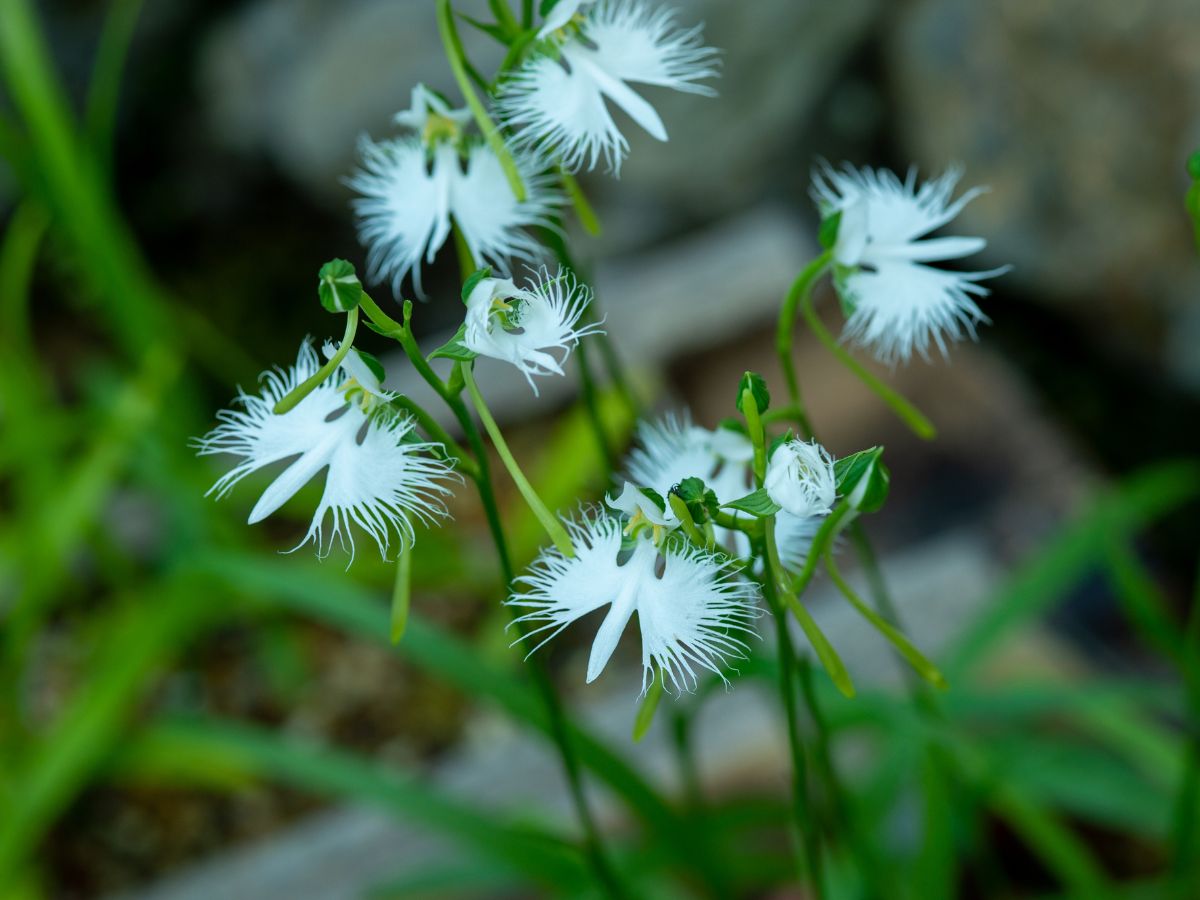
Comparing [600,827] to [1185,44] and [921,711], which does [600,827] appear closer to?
[921,711]

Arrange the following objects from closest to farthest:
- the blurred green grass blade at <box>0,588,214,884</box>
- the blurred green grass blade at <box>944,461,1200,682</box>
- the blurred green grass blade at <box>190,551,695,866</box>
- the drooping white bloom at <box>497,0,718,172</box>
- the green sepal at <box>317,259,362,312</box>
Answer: the green sepal at <box>317,259,362,312</box> → the drooping white bloom at <box>497,0,718,172</box> → the blurred green grass blade at <box>190,551,695,866</box> → the blurred green grass blade at <box>944,461,1200,682</box> → the blurred green grass blade at <box>0,588,214,884</box>

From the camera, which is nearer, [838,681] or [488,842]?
[838,681]

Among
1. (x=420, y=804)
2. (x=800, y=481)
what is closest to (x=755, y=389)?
(x=800, y=481)

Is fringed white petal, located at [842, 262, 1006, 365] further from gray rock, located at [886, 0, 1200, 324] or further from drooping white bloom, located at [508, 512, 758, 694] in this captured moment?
gray rock, located at [886, 0, 1200, 324]

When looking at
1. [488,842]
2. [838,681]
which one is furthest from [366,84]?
[838,681]

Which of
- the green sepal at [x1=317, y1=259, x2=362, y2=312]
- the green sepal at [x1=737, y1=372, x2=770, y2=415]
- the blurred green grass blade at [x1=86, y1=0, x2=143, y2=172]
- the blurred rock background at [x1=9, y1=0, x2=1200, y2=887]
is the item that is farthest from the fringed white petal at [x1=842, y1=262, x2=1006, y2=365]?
the blurred green grass blade at [x1=86, y1=0, x2=143, y2=172]

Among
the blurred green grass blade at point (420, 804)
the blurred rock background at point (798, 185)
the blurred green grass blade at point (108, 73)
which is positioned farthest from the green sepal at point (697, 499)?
the blurred green grass blade at point (108, 73)
